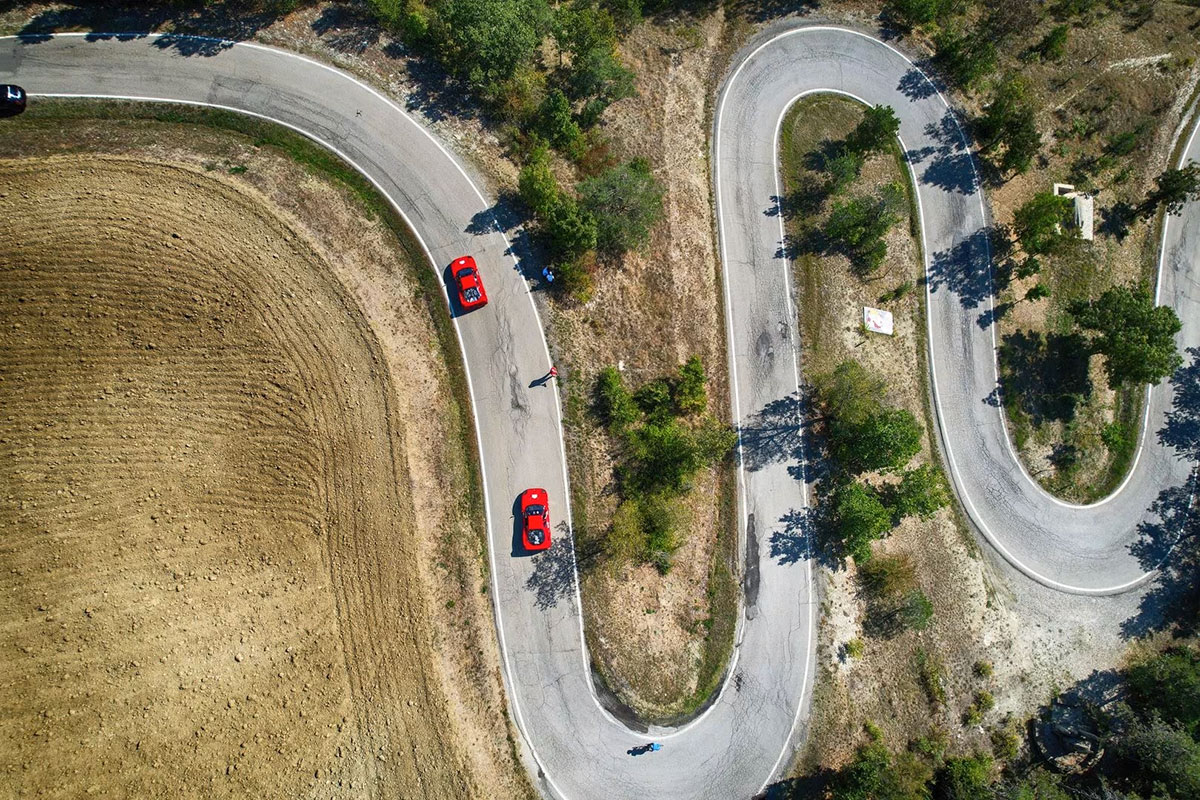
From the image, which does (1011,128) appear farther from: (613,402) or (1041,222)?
(613,402)

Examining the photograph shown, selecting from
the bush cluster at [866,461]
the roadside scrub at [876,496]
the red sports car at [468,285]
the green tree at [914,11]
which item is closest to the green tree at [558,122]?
the red sports car at [468,285]

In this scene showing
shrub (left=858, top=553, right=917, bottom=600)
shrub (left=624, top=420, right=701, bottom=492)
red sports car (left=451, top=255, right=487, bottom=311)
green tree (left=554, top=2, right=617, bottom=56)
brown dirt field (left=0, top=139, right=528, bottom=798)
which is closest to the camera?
brown dirt field (left=0, top=139, right=528, bottom=798)

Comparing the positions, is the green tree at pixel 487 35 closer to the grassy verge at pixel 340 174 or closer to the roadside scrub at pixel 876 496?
the grassy verge at pixel 340 174

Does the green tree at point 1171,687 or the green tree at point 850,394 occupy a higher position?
the green tree at point 850,394

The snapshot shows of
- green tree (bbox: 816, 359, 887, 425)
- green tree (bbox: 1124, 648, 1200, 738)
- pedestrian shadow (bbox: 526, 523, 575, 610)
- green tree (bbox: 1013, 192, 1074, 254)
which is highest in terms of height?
green tree (bbox: 1013, 192, 1074, 254)

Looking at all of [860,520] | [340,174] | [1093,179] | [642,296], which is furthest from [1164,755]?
[340,174]

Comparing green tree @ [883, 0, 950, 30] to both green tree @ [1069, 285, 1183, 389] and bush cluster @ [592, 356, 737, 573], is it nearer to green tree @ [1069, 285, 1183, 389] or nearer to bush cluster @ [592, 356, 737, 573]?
green tree @ [1069, 285, 1183, 389]

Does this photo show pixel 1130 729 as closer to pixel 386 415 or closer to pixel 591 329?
pixel 591 329

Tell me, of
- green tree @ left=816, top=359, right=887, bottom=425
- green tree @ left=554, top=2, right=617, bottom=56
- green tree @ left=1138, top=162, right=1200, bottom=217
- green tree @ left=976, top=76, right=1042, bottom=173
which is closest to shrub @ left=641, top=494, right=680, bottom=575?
green tree @ left=816, top=359, right=887, bottom=425
